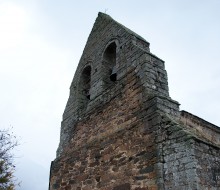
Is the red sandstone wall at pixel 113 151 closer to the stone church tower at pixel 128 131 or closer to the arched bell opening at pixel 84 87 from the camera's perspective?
the stone church tower at pixel 128 131

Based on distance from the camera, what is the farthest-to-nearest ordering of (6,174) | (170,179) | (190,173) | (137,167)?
(6,174) → (137,167) → (170,179) → (190,173)

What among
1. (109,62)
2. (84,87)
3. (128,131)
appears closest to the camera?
(128,131)

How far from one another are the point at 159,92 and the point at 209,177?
6.68ft

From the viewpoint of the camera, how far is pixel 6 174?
15805 mm

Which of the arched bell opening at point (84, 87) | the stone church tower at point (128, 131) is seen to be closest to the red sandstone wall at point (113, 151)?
the stone church tower at point (128, 131)

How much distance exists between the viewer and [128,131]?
5.66 metres

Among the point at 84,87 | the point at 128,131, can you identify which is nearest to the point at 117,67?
the point at 128,131

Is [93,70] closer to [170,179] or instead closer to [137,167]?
[137,167]

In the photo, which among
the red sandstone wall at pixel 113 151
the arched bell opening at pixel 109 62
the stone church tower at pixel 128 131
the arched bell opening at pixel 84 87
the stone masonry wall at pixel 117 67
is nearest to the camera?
the stone church tower at pixel 128 131

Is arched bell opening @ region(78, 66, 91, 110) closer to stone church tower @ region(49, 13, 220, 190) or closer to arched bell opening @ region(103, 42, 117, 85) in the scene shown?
stone church tower @ region(49, 13, 220, 190)

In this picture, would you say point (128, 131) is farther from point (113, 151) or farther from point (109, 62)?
point (109, 62)

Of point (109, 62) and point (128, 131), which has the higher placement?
point (109, 62)

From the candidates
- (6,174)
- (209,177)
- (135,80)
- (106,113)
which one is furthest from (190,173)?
(6,174)

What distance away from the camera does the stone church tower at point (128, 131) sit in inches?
172
